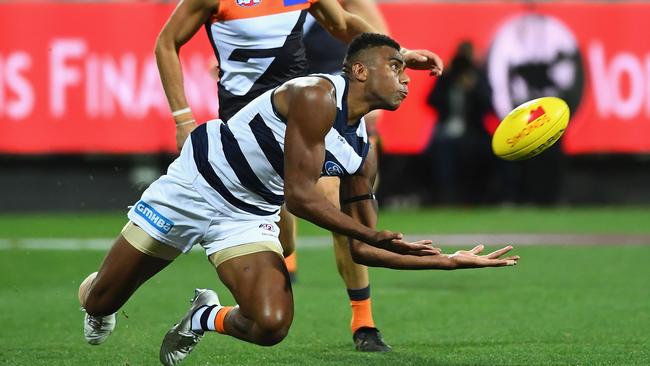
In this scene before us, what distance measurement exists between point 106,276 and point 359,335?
1567 millimetres

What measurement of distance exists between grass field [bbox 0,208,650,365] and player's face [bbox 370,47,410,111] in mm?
1469

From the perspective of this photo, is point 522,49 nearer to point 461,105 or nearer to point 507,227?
point 461,105

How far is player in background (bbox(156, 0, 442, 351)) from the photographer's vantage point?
685 cm

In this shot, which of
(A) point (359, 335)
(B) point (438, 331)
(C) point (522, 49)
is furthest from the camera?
(C) point (522, 49)

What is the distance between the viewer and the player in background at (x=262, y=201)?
5.46 metres

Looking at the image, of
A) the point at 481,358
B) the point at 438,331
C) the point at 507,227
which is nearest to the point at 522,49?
the point at 507,227

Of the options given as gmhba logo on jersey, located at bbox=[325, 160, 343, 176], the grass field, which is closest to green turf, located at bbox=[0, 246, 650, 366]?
the grass field

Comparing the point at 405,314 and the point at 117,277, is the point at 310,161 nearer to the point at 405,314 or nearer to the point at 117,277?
the point at 117,277

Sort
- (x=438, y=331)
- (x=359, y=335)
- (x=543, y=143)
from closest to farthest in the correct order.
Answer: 1. (x=543, y=143)
2. (x=359, y=335)
3. (x=438, y=331)

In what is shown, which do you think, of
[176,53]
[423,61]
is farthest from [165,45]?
[423,61]

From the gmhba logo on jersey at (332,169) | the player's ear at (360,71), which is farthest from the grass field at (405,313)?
the player's ear at (360,71)

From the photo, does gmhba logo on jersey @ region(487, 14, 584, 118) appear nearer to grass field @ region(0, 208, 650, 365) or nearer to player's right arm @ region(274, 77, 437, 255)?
grass field @ region(0, 208, 650, 365)

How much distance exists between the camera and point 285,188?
548 cm

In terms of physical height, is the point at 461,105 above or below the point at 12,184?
above
